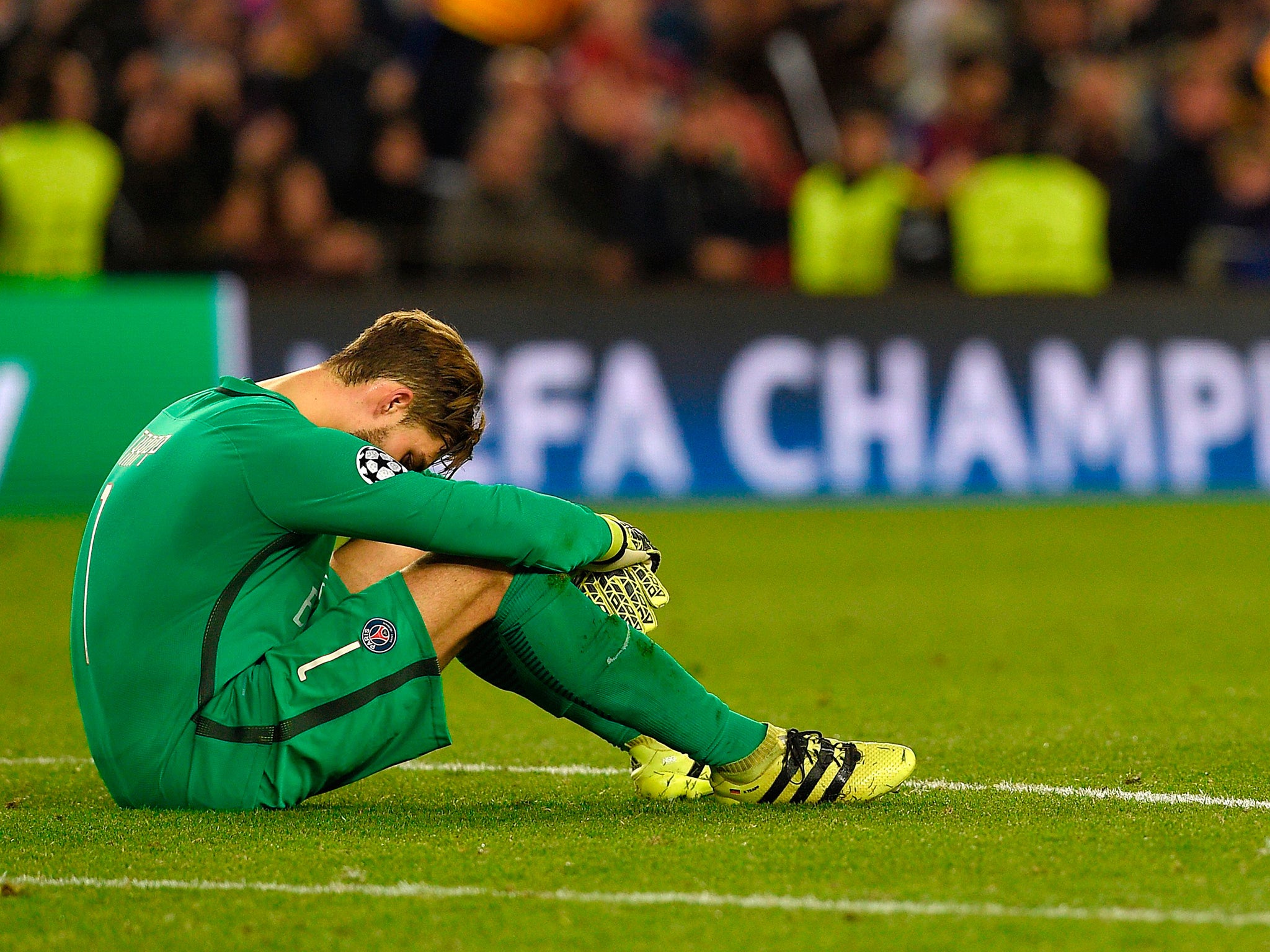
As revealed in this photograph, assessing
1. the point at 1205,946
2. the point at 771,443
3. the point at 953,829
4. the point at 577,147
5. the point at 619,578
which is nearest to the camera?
the point at 1205,946

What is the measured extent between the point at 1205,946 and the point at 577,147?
11297 millimetres

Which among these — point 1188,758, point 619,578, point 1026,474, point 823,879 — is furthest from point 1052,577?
point 823,879

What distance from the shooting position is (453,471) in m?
4.47

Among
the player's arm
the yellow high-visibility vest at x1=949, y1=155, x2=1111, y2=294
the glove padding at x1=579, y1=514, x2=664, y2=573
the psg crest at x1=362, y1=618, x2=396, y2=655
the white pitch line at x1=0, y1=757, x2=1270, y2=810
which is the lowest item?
the white pitch line at x1=0, y1=757, x2=1270, y2=810

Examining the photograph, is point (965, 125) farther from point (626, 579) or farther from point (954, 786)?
point (626, 579)

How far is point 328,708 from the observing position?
4098 millimetres

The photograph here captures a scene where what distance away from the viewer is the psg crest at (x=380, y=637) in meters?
4.12

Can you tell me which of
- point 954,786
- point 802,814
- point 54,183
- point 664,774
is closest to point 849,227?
point 54,183

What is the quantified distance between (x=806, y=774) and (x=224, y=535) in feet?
4.74

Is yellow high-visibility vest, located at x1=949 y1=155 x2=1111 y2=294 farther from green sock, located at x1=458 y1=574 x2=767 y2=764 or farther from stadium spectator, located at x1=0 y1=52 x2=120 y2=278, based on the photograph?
green sock, located at x1=458 y1=574 x2=767 y2=764

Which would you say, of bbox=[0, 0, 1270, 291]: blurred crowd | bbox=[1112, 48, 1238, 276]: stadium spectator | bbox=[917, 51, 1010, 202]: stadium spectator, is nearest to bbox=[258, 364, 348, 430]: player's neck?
bbox=[0, 0, 1270, 291]: blurred crowd

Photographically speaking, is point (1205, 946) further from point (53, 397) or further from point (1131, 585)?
point (53, 397)

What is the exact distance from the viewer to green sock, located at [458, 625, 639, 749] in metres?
4.23

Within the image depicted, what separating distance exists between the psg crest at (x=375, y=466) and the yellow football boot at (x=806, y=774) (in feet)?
3.48
